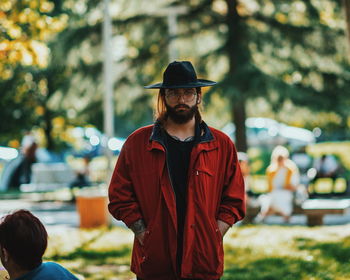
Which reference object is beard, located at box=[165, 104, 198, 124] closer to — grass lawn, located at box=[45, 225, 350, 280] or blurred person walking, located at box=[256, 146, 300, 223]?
grass lawn, located at box=[45, 225, 350, 280]

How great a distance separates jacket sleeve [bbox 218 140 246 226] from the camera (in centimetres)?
450

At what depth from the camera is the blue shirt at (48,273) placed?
376 centimetres

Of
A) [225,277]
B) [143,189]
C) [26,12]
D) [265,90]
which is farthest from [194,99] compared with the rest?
[265,90]

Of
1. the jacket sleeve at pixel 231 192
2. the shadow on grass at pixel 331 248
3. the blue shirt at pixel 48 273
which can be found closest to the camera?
the blue shirt at pixel 48 273

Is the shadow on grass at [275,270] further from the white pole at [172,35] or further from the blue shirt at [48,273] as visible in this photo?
the white pole at [172,35]

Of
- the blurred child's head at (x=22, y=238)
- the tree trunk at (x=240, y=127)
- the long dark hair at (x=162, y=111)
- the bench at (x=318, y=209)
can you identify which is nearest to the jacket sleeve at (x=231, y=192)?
the long dark hair at (x=162, y=111)

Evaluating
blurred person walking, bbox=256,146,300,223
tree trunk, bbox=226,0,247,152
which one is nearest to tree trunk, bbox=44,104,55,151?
tree trunk, bbox=226,0,247,152

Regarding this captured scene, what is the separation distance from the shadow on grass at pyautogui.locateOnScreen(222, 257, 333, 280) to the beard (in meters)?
3.93

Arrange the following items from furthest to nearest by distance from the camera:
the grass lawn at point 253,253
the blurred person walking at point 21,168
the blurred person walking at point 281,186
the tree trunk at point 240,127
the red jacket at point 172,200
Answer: the blurred person walking at point 21,168
the tree trunk at point 240,127
the blurred person walking at point 281,186
the grass lawn at point 253,253
the red jacket at point 172,200

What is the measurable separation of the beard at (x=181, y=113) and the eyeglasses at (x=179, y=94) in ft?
0.15

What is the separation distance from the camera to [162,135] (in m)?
4.44

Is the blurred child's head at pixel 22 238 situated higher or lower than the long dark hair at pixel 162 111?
lower

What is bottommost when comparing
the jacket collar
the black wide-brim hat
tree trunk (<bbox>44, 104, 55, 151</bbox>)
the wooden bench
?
the wooden bench

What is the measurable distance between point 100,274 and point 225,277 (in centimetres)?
153
